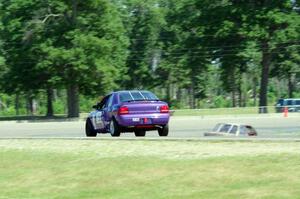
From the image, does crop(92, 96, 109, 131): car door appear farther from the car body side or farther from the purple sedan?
the car body side

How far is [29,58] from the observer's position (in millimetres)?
56531

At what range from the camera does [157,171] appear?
11883 millimetres

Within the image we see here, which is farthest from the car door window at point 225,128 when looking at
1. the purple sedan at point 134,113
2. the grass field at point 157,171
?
the grass field at point 157,171

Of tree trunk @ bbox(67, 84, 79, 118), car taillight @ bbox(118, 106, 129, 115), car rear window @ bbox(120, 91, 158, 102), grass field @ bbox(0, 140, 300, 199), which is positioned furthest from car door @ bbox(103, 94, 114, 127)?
tree trunk @ bbox(67, 84, 79, 118)

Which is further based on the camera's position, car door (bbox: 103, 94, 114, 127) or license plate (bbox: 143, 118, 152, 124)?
car door (bbox: 103, 94, 114, 127)

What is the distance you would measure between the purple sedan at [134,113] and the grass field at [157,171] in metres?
4.40

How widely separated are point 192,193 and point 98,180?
6.85ft

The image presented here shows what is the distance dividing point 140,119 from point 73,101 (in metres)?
37.5

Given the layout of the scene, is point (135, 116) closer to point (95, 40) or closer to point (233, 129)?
point (233, 129)

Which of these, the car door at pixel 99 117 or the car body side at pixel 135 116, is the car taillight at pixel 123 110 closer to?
the car body side at pixel 135 116

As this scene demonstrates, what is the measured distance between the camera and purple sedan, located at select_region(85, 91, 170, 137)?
2019 cm

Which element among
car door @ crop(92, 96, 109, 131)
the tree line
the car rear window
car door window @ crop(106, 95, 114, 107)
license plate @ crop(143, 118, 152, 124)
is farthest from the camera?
the tree line

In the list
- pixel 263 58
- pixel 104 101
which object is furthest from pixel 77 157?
pixel 263 58

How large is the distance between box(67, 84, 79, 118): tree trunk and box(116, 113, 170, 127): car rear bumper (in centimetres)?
3593
